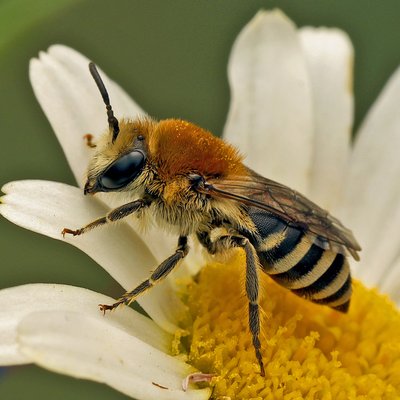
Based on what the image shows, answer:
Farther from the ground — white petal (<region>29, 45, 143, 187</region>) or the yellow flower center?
white petal (<region>29, 45, 143, 187</region>)

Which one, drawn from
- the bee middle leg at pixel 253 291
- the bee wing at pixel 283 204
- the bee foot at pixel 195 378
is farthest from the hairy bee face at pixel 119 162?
the bee foot at pixel 195 378

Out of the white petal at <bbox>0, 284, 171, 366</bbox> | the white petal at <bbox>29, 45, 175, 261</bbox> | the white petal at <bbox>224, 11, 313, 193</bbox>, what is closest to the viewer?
the white petal at <bbox>0, 284, 171, 366</bbox>

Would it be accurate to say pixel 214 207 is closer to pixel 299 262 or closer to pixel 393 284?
pixel 299 262

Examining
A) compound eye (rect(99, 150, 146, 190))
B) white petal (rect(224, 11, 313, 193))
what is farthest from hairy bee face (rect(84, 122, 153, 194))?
→ white petal (rect(224, 11, 313, 193))

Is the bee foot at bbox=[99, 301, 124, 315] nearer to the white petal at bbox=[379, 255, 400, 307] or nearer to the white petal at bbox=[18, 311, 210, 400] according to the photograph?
the white petal at bbox=[18, 311, 210, 400]

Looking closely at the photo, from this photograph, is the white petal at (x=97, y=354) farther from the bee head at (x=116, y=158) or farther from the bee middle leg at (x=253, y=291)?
the bee head at (x=116, y=158)

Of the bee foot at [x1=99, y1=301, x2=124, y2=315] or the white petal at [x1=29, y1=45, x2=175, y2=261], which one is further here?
the white petal at [x1=29, y1=45, x2=175, y2=261]

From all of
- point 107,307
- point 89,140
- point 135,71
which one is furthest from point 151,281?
point 135,71

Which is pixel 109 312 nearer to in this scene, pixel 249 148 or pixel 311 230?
pixel 311 230
